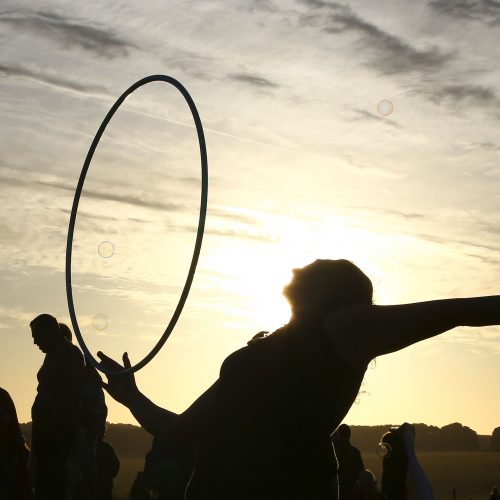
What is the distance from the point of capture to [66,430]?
10297 mm

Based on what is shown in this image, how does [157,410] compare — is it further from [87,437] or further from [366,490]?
[87,437]

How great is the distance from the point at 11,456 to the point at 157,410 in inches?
229

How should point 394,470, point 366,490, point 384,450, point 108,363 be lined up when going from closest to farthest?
point 108,363, point 394,470, point 384,450, point 366,490

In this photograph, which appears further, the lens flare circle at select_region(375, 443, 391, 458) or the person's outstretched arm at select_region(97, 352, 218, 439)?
the lens flare circle at select_region(375, 443, 391, 458)

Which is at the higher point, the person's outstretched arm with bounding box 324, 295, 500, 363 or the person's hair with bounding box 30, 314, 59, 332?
the person's hair with bounding box 30, 314, 59, 332

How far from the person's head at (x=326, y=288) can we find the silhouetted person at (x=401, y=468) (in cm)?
326

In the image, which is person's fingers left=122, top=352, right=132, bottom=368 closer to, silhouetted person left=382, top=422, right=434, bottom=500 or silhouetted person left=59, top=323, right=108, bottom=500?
silhouetted person left=382, top=422, right=434, bottom=500

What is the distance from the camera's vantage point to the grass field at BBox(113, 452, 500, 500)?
111 metres

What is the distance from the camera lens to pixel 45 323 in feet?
Answer: 34.2

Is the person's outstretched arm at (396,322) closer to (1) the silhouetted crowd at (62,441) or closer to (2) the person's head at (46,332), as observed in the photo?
(1) the silhouetted crowd at (62,441)

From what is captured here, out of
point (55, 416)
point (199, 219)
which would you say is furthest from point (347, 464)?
point (199, 219)

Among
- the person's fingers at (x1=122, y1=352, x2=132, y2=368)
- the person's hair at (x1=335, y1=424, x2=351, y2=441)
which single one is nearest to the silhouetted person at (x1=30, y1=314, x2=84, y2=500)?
the person's hair at (x1=335, y1=424, x2=351, y2=441)

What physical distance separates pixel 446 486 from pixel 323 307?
12074 centimetres

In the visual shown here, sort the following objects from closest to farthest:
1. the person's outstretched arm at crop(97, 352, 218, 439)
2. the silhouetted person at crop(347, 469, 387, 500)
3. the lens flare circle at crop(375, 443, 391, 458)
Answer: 1. the person's outstretched arm at crop(97, 352, 218, 439)
2. the lens flare circle at crop(375, 443, 391, 458)
3. the silhouetted person at crop(347, 469, 387, 500)
